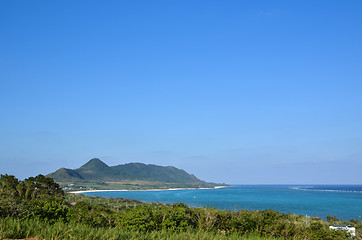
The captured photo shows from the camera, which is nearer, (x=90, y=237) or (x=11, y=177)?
(x=90, y=237)

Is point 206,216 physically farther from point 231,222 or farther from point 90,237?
point 90,237

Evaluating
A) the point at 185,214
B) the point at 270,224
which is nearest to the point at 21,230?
the point at 185,214

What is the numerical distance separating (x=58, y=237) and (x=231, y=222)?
6495 millimetres

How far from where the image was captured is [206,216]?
1075cm

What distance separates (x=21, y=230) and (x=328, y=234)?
10821 millimetres

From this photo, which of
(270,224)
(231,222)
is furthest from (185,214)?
(270,224)

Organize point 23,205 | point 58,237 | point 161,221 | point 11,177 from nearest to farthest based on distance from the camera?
point 58,237 < point 23,205 < point 161,221 < point 11,177

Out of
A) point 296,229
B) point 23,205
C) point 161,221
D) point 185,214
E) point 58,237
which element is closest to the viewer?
point 58,237

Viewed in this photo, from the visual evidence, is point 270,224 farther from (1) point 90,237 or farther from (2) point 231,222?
(1) point 90,237

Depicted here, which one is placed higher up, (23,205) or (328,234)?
(23,205)

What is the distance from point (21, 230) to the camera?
6539 millimetres

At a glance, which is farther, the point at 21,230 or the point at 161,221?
the point at 161,221

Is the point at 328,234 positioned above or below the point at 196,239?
below

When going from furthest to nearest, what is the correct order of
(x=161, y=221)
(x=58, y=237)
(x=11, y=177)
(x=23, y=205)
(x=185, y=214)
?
1. (x=11, y=177)
2. (x=185, y=214)
3. (x=161, y=221)
4. (x=23, y=205)
5. (x=58, y=237)
